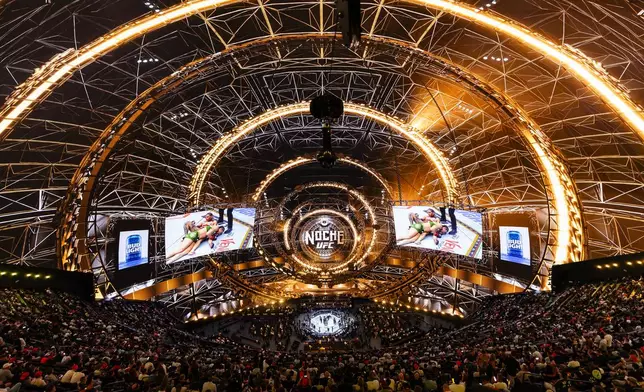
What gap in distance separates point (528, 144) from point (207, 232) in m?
23.2

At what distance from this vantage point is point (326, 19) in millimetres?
23391

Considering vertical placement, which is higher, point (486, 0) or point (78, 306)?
point (486, 0)

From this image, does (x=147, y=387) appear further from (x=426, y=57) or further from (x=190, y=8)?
(x=426, y=57)

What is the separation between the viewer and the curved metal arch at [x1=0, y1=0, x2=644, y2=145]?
16812mm

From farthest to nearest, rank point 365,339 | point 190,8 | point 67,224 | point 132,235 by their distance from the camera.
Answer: point 365,339, point 132,235, point 67,224, point 190,8

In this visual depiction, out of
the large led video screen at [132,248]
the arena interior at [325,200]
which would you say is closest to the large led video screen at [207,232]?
the arena interior at [325,200]

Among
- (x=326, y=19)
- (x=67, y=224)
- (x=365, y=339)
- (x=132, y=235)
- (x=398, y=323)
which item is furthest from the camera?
(x=398, y=323)

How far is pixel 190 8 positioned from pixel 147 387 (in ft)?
52.9

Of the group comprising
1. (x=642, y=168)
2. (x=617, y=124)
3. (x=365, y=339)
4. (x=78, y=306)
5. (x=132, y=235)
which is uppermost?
(x=617, y=124)

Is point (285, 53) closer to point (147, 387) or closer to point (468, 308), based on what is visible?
point (147, 387)

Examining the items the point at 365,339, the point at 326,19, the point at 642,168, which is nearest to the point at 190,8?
the point at 326,19

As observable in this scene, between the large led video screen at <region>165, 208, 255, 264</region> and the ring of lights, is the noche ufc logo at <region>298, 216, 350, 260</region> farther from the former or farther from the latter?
the ring of lights

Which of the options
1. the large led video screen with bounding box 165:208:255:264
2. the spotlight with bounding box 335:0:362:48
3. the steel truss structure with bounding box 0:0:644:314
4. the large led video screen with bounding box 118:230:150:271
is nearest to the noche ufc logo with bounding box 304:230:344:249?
the steel truss structure with bounding box 0:0:644:314

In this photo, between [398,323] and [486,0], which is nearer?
[486,0]
